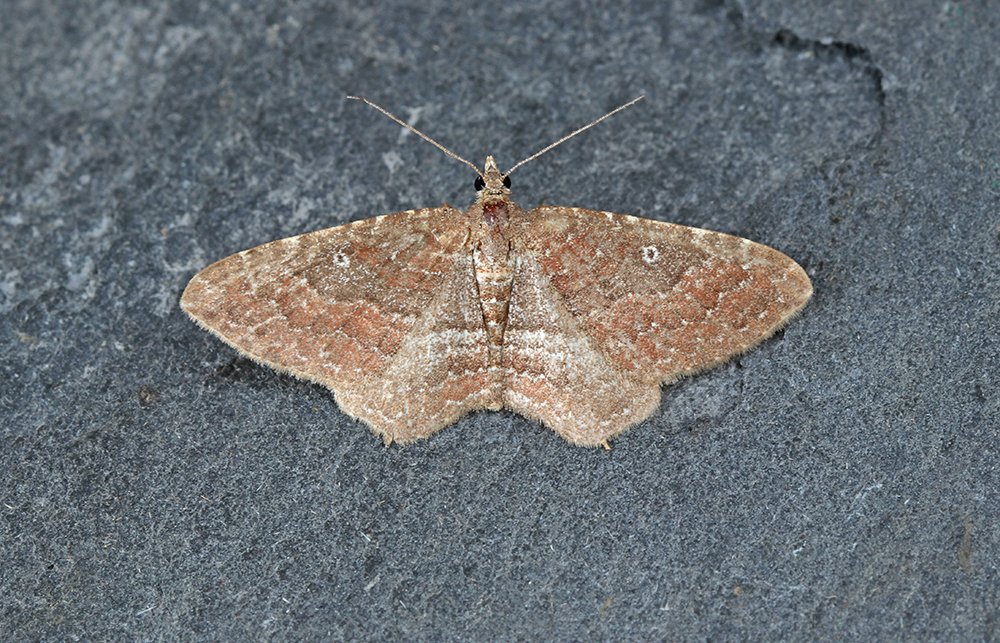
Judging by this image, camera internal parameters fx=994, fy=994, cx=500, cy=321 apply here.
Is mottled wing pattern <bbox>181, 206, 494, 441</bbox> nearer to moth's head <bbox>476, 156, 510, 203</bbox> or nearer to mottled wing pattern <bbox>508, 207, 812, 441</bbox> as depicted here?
moth's head <bbox>476, 156, 510, 203</bbox>

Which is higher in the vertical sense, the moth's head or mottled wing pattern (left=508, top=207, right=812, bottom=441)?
the moth's head

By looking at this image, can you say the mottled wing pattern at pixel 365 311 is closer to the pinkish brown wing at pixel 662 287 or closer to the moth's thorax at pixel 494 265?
the moth's thorax at pixel 494 265

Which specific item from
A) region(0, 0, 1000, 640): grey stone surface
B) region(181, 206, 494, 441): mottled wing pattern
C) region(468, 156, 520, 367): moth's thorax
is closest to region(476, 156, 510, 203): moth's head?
region(468, 156, 520, 367): moth's thorax

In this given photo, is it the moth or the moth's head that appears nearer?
the moth

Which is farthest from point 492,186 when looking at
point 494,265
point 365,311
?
point 365,311

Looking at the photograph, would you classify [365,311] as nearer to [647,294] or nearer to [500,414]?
[500,414]
